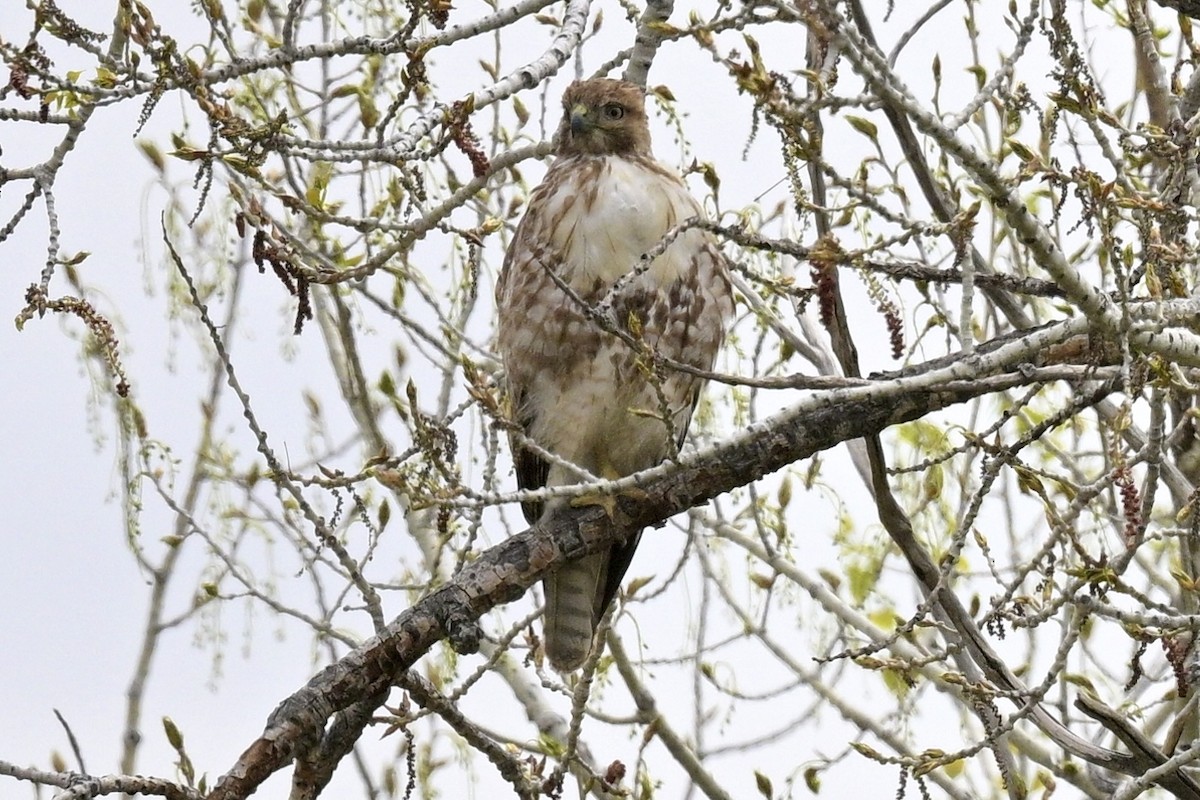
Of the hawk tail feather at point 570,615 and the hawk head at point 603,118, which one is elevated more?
the hawk head at point 603,118

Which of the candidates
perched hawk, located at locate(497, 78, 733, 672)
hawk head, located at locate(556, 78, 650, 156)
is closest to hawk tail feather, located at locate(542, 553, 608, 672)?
perched hawk, located at locate(497, 78, 733, 672)

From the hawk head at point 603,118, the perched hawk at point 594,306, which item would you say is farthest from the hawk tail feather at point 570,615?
the hawk head at point 603,118

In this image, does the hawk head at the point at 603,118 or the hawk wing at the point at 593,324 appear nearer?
the hawk wing at the point at 593,324

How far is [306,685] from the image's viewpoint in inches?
127

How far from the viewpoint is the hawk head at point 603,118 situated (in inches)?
188

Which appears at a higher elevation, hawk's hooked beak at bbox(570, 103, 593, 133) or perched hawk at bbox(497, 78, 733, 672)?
hawk's hooked beak at bbox(570, 103, 593, 133)

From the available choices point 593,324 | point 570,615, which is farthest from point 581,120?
point 570,615

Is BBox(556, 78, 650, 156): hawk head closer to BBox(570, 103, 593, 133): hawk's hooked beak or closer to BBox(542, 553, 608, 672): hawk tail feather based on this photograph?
BBox(570, 103, 593, 133): hawk's hooked beak

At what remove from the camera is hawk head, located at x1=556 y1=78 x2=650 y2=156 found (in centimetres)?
477

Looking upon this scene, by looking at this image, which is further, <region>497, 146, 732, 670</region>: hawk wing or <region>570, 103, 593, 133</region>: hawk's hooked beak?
<region>570, 103, 593, 133</region>: hawk's hooked beak

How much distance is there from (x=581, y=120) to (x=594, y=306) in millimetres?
886

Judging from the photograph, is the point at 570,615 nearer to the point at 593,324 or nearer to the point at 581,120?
the point at 593,324

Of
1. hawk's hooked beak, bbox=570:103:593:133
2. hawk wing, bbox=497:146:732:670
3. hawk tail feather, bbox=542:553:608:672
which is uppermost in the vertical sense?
hawk's hooked beak, bbox=570:103:593:133

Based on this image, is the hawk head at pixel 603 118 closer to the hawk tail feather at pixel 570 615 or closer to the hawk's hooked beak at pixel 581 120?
the hawk's hooked beak at pixel 581 120
